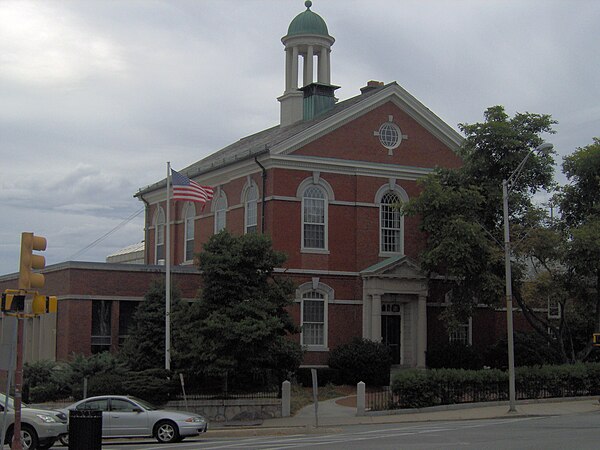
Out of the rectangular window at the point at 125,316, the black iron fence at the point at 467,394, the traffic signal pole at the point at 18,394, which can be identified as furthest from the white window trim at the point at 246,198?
the traffic signal pole at the point at 18,394

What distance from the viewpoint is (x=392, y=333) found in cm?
4300

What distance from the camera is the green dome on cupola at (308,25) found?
Result: 4684cm

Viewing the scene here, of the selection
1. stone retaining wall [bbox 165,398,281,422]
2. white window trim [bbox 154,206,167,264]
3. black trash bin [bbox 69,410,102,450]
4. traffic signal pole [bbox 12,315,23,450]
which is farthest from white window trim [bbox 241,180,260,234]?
traffic signal pole [bbox 12,315,23,450]

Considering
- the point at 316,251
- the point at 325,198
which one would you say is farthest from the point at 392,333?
the point at 325,198

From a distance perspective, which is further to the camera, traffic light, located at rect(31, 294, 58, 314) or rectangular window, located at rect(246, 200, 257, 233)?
rectangular window, located at rect(246, 200, 257, 233)

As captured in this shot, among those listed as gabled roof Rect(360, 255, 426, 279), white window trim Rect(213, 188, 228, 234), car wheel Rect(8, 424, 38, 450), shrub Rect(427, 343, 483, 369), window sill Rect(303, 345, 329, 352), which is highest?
white window trim Rect(213, 188, 228, 234)

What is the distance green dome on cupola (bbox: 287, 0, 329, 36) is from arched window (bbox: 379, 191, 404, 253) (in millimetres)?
9680

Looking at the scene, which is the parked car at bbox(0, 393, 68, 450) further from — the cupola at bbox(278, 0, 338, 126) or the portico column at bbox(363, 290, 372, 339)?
the cupola at bbox(278, 0, 338, 126)

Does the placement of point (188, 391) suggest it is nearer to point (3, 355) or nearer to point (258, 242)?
point (258, 242)

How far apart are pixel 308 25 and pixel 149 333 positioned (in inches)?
743

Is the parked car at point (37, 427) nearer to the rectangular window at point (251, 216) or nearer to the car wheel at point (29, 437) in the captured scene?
the car wheel at point (29, 437)

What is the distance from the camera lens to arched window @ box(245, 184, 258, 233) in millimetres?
42281

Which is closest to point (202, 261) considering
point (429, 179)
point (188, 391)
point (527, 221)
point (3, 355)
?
point (188, 391)

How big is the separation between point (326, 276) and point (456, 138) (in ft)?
31.7
